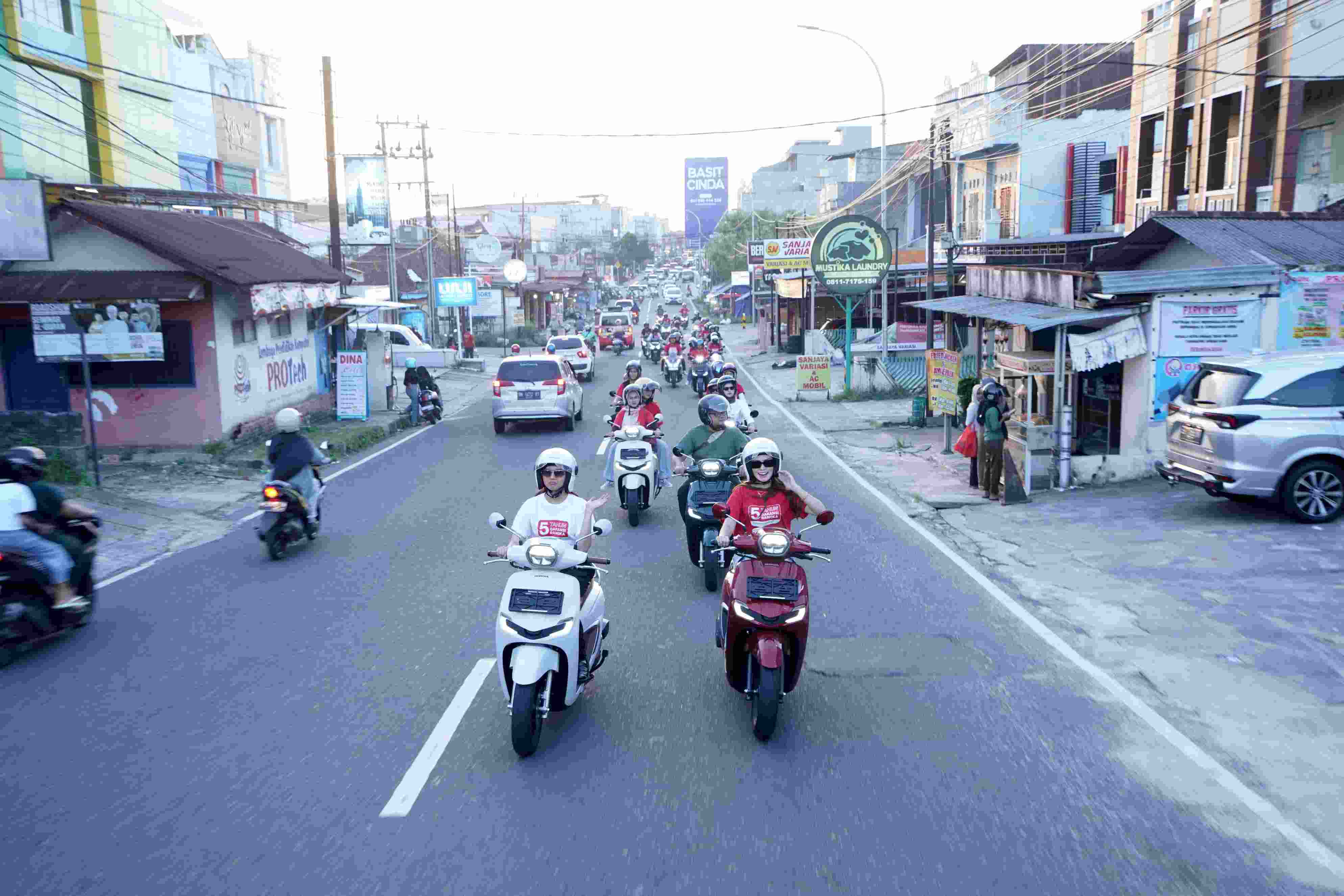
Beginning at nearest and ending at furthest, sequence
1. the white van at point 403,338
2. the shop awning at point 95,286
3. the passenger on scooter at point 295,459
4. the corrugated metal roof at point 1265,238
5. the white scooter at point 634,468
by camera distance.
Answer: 1. the passenger on scooter at point 295,459
2. the white scooter at point 634,468
3. the corrugated metal roof at point 1265,238
4. the shop awning at point 95,286
5. the white van at point 403,338

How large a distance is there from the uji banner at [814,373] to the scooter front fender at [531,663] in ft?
79.1

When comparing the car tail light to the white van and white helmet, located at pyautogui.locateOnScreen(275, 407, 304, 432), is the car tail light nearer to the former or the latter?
white helmet, located at pyautogui.locateOnScreen(275, 407, 304, 432)

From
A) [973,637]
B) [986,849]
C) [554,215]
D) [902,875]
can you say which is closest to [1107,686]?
[973,637]

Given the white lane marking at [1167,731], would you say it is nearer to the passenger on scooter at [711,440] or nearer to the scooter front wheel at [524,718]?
the passenger on scooter at [711,440]

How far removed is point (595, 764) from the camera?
612cm

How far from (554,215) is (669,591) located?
176592mm

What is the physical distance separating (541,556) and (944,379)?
47.5 ft

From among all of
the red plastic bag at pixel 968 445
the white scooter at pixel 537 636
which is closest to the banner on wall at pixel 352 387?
the red plastic bag at pixel 968 445

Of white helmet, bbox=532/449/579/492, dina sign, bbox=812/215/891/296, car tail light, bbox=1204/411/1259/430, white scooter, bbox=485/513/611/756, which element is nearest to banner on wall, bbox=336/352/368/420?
dina sign, bbox=812/215/891/296

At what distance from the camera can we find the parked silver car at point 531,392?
944 inches

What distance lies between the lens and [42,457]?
8906 mm

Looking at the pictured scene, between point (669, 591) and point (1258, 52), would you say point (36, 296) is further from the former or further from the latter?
point (1258, 52)

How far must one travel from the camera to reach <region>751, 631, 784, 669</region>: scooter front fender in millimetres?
6270

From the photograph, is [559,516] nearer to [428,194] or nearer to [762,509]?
[762,509]
